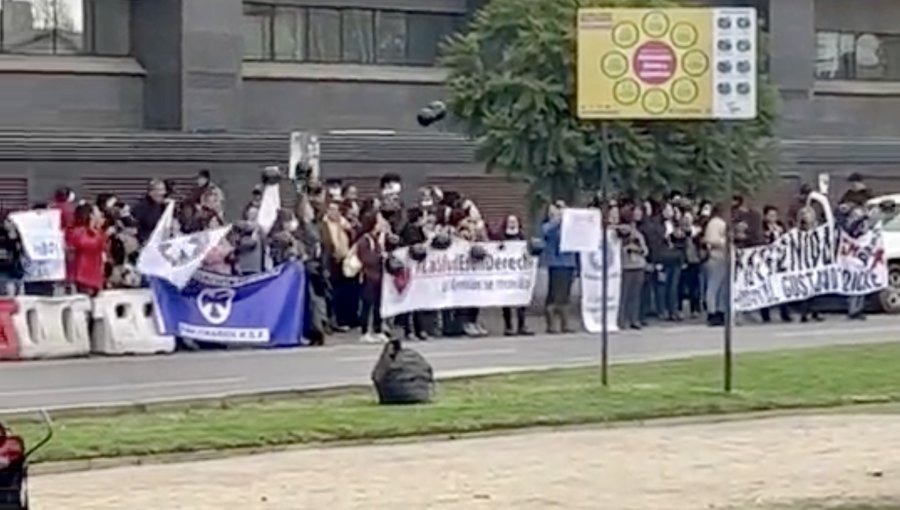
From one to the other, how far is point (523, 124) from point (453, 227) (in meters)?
5.48

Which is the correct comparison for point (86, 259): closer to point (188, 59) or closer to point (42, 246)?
point (42, 246)

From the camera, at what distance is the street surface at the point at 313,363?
2297 cm

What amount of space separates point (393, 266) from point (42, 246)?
450cm

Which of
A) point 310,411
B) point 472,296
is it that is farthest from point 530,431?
point 472,296

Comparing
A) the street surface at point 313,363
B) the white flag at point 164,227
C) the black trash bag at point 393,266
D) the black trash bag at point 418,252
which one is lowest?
the street surface at point 313,363

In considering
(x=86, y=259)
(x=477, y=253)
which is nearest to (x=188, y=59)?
(x=477, y=253)

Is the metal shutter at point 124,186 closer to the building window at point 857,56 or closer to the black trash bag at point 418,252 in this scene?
the black trash bag at point 418,252

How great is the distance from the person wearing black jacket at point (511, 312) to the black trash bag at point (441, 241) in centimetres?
134

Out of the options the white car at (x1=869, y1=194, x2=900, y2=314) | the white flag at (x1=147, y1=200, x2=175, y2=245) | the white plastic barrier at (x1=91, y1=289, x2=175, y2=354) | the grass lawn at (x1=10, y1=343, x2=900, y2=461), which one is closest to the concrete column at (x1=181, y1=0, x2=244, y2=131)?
the white car at (x1=869, y1=194, x2=900, y2=314)

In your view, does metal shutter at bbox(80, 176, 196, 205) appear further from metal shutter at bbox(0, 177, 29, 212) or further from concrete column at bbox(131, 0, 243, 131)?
concrete column at bbox(131, 0, 243, 131)

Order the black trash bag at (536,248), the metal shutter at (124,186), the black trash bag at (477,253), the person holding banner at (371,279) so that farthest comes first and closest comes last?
the metal shutter at (124,186) → the black trash bag at (536,248) → the black trash bag at (477,253) → the person holding banner at (371,279)

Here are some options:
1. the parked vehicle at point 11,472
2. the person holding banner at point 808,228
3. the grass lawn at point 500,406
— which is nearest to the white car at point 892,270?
the person holding banner at point 808,228

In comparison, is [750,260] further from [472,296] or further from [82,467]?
[82,467]

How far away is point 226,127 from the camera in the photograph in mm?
42969
